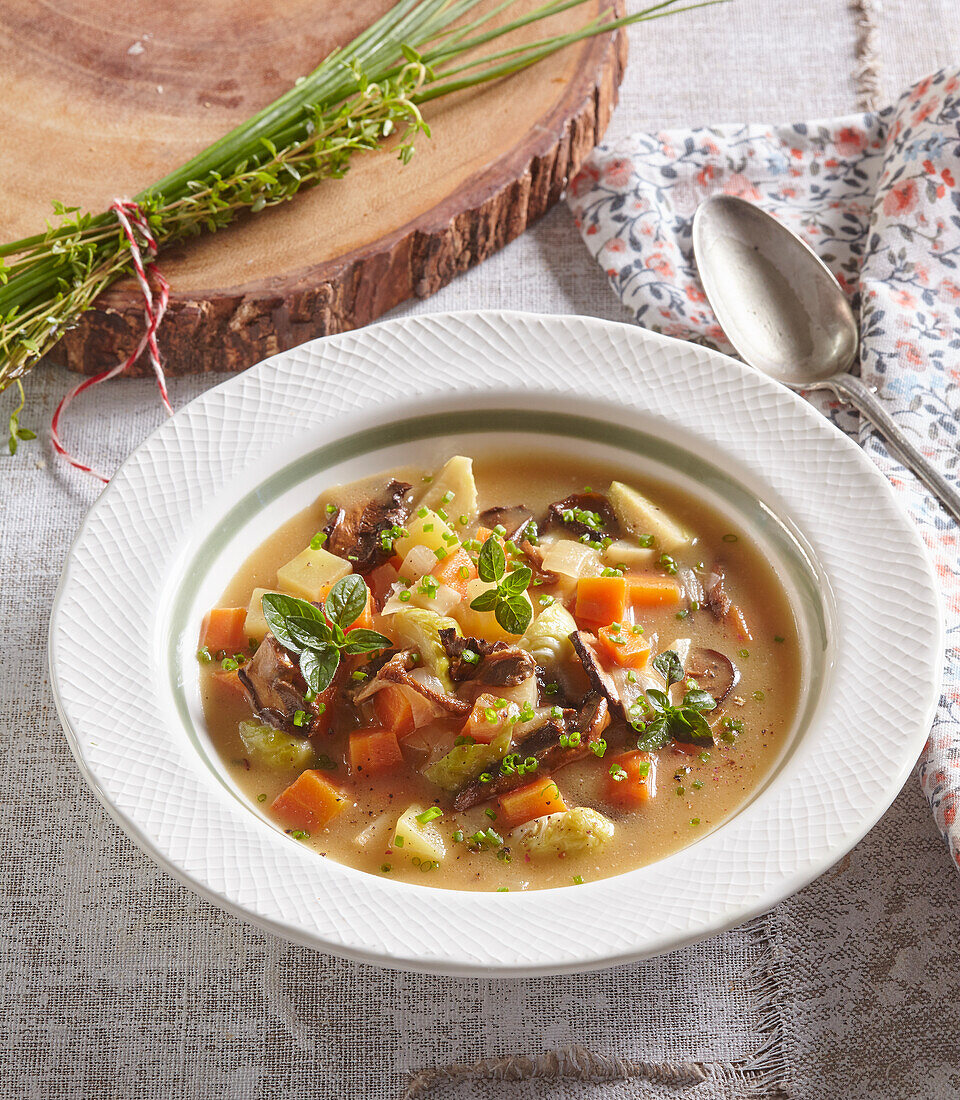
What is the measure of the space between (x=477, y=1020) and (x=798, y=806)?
865mm

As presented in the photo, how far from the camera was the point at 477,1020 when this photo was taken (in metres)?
2.36

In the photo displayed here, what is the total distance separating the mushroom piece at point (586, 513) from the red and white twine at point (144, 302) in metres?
1.30

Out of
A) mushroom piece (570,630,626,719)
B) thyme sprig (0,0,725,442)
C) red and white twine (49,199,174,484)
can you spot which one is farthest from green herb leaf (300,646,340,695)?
thyme sprig (0,0,725,442)

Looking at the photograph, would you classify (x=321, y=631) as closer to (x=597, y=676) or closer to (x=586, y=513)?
(x=597, y=676)

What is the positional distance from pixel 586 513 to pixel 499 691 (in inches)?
25.7

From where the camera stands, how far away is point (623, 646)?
258cm

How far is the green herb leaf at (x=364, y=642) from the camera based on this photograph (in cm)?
237

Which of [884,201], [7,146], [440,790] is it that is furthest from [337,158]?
[440,790]

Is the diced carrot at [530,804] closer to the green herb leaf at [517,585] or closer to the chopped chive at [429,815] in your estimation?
the chopped chive at [429,815]

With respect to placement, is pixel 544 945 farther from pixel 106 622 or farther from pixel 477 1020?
pixel 106 622

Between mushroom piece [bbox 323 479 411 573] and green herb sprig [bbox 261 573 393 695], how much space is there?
335 millimetres

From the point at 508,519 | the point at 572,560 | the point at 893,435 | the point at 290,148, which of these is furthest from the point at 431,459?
the point at 893,435

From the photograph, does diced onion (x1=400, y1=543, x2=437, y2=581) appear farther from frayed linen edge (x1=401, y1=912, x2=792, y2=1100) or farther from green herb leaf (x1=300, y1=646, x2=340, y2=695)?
frayed linen edge (x1=401, y1=912, x2=792, y2=1100)

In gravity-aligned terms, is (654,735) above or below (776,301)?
below
